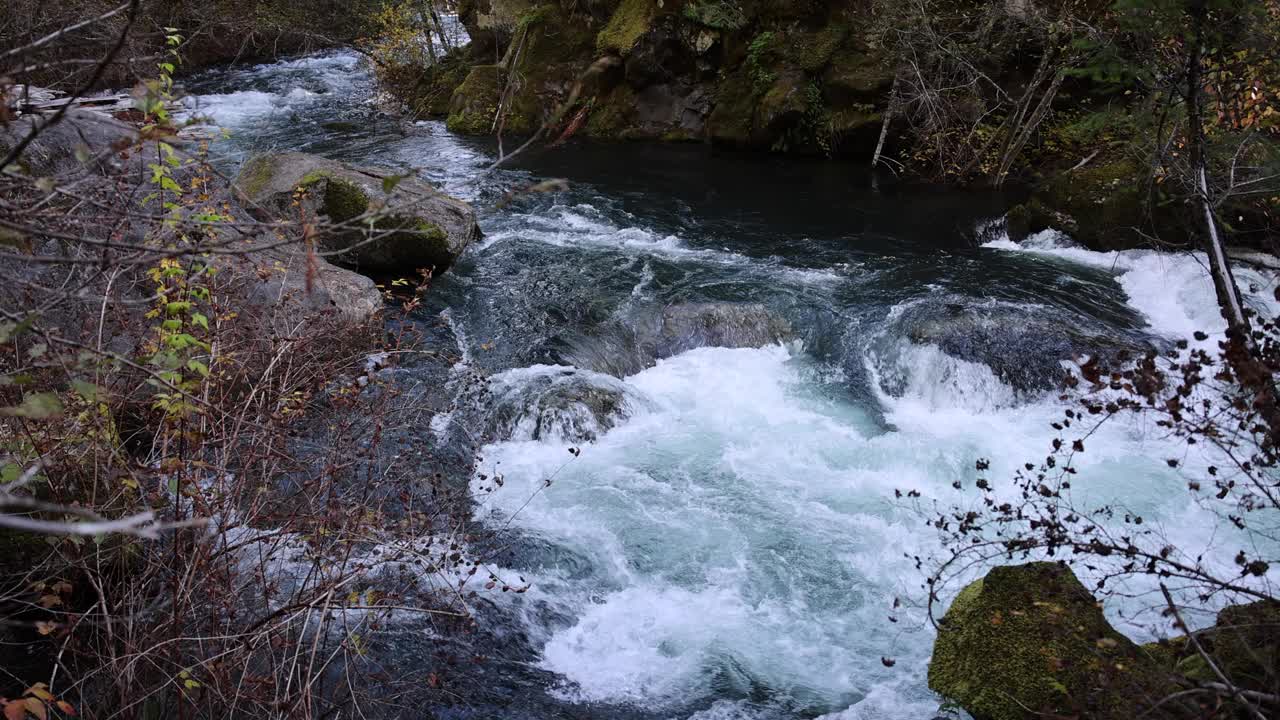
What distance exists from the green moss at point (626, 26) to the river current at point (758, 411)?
3.56m

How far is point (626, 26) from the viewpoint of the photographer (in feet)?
51.7

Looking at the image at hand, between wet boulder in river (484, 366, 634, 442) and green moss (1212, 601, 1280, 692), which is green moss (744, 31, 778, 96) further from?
green moss (1212, 601, 1280, 692)

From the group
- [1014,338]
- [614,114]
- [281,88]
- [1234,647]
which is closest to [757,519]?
[1234,647]

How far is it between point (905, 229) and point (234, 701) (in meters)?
9.94

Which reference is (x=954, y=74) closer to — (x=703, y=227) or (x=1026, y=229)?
(x=1026, y=229)

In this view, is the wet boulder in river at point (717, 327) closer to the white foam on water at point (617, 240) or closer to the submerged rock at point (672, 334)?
the submerged rock at point (672, 334)

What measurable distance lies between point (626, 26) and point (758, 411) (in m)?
10.5

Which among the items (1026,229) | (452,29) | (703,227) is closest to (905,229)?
(1026,229)

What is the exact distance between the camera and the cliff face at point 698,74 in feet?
46.1

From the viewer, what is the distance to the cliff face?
14.1 metres

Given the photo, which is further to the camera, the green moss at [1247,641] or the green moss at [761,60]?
the green moss at [761,60]

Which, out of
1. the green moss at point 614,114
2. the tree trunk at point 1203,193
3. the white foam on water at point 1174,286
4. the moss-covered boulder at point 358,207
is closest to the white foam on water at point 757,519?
the white foam on water at point 1174,286

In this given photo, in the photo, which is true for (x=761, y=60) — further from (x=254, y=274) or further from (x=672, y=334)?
(x=254, y=274)

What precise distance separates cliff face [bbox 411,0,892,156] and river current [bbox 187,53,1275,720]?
1.65m
